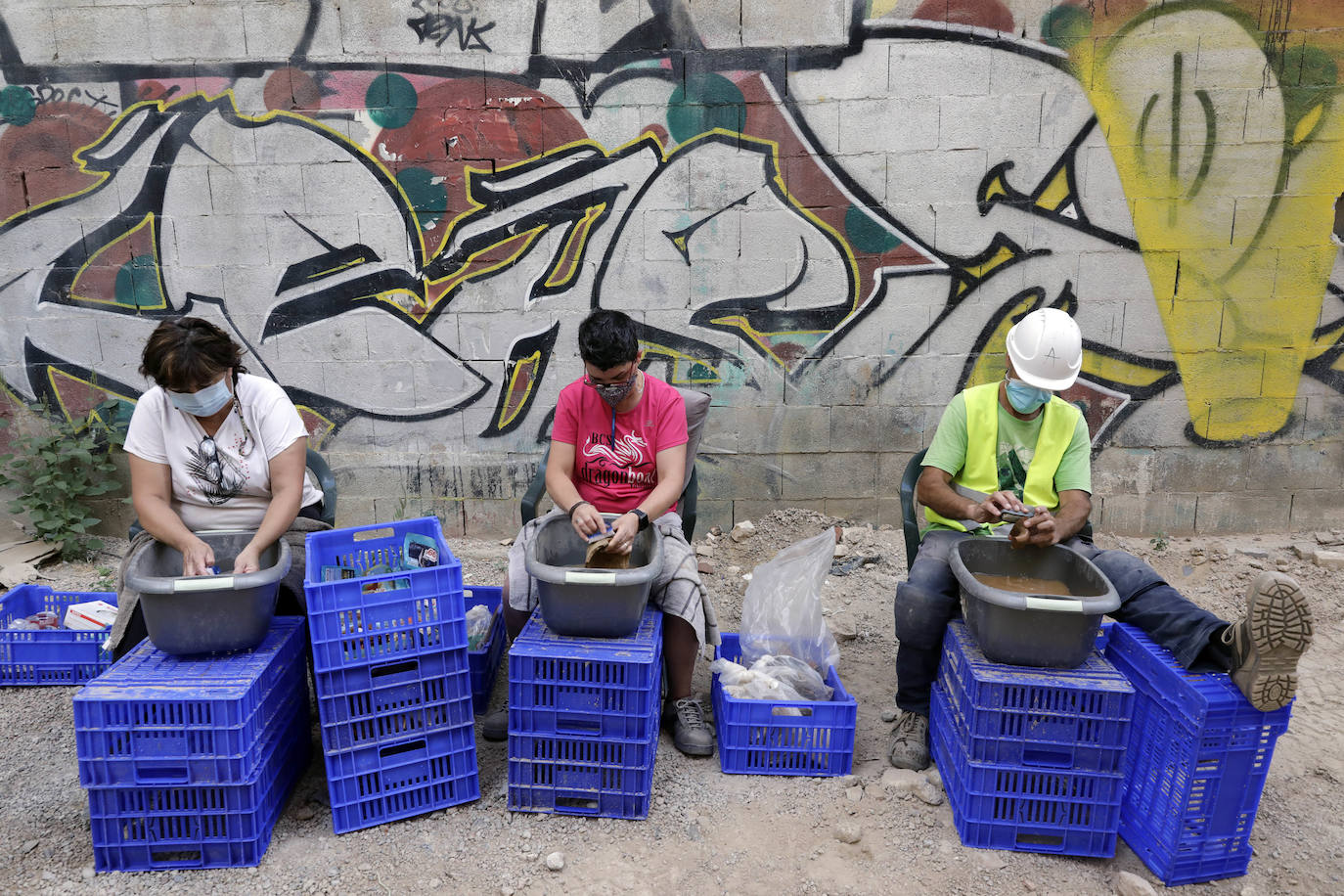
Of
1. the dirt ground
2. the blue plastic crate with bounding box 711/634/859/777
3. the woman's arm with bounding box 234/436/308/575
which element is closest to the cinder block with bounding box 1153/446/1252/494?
the dirt ground

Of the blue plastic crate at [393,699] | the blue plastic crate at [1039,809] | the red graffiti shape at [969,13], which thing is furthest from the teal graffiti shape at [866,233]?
the blue plastic crate at [393,699]

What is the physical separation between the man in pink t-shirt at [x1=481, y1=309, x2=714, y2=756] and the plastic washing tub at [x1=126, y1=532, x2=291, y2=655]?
77 cm

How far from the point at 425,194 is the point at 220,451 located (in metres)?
2.14

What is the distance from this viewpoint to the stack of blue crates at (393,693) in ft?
7.80

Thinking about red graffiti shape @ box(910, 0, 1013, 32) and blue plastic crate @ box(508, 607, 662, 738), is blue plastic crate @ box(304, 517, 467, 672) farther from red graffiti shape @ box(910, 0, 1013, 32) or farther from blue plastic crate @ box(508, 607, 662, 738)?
red graffiti shape @ box(910, 0, 1013, 32)

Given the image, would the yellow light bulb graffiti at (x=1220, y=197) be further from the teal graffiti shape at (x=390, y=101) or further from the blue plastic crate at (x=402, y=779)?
the blue plastic crate at (x=402, y=779)

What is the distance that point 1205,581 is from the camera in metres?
4.33

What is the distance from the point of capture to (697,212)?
442 centimetres

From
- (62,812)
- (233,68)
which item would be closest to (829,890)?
(62,812)

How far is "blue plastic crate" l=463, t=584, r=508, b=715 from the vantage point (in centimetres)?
307

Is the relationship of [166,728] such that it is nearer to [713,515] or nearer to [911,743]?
[911,743]

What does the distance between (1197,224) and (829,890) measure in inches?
152

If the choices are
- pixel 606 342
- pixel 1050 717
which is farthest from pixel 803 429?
pixel 1050 717

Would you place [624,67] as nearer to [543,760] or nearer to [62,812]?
[543,760]
